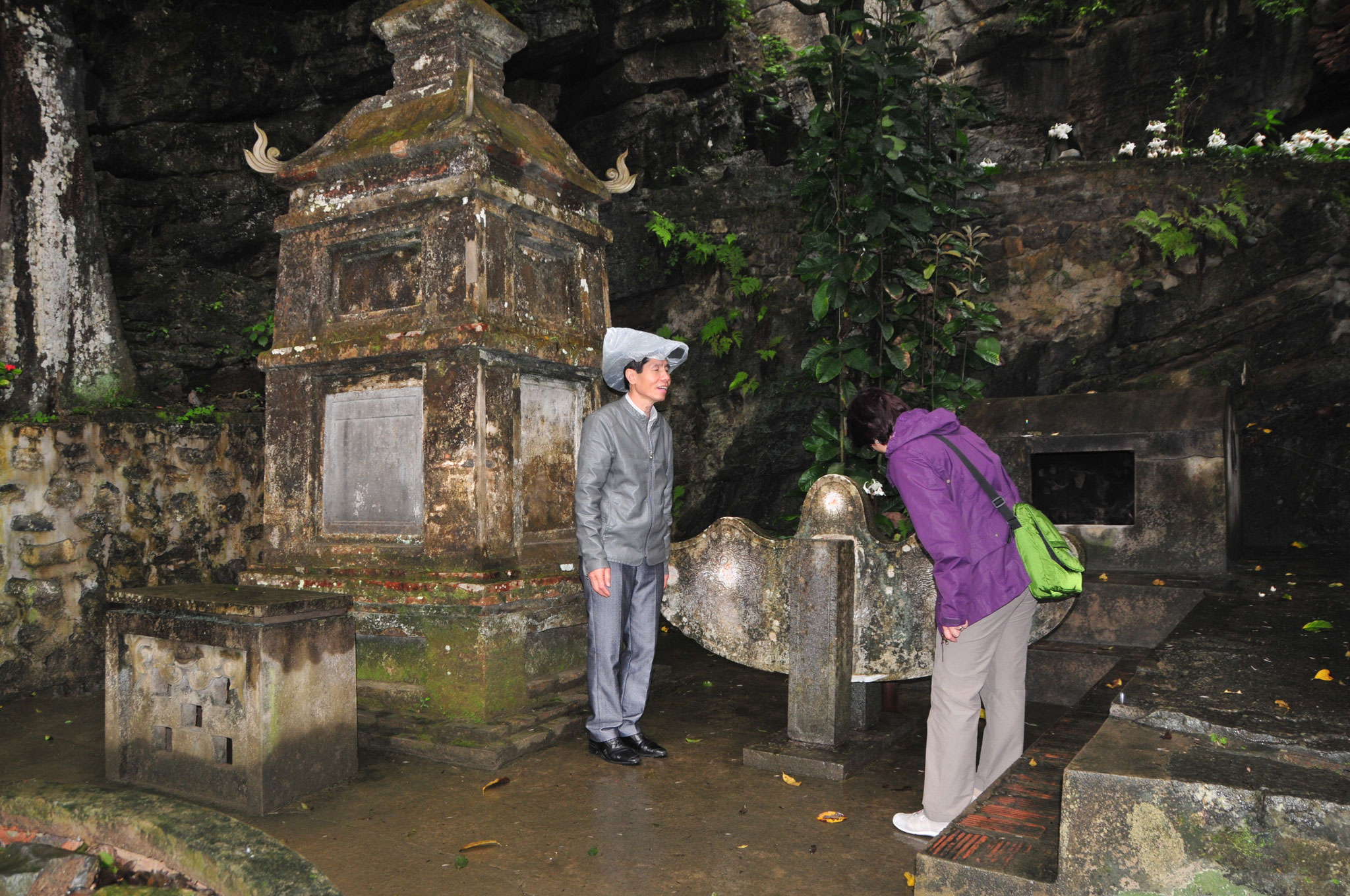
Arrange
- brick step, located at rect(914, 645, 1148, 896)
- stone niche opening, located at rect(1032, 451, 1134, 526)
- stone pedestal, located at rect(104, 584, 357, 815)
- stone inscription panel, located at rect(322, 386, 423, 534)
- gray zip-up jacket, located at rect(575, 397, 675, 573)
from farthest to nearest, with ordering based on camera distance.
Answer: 1. stone niche opening, located at rect(1032, 451, 1134, 526)
2. stone inscription panel, located at rect(322, 386, 423, 534)
3. gray zip-up jacket, located at rect(575, 397, 675, 573)
4. stone pedestal, located at rect(104, 584, 357, 815)
5. brick step, located at rect(914, 645, 1148, 896)

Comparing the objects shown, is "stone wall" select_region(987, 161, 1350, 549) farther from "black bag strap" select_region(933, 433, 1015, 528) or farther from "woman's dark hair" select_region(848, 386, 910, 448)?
"woman's dark hair" select_region(848, 386, 910, 448)

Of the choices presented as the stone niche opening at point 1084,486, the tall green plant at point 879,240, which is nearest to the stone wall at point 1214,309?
the stone niche opening at point 1084,486

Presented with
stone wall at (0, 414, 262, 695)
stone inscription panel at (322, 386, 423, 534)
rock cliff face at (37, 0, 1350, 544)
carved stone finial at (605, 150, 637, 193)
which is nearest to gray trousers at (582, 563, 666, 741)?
stone inscription panel at (322, 386, 423, 534)

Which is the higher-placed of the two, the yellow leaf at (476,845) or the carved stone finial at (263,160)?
the carved stone finial at (263,160)

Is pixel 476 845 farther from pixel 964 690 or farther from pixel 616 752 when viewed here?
pixel 964 690

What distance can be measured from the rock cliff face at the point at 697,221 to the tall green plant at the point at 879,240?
3.40 m

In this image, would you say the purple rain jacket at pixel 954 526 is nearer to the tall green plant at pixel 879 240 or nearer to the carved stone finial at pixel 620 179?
the tall green plant at pixel 879 240

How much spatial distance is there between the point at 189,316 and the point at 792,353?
621 centimetres

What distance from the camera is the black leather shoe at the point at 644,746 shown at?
13.8ft

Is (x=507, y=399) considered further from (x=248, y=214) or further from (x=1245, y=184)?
(x=1245, y=184)

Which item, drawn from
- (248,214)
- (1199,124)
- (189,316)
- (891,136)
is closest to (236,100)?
(248,214)

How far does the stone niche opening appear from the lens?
5941 millimetres

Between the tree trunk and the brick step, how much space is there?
7156 mm

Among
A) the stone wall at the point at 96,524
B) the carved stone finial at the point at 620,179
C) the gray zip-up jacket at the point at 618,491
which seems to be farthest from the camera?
the carved stone finial at the point at 620,179
